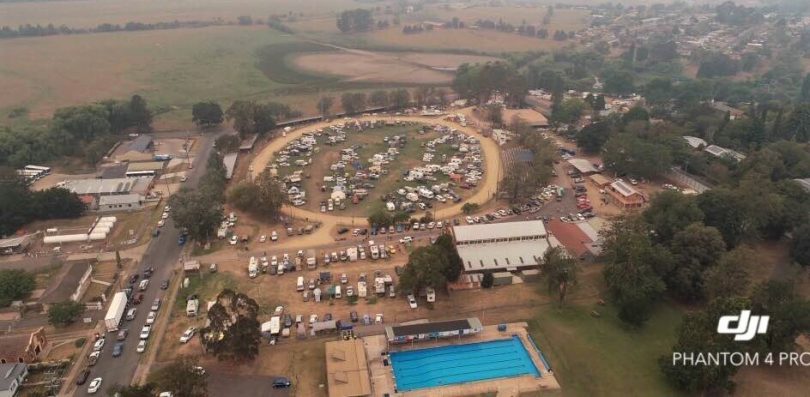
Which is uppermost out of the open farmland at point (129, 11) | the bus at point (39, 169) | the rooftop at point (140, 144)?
the open farmland at point (129, 11)

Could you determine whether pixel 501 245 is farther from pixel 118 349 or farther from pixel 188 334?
pixel 118 349

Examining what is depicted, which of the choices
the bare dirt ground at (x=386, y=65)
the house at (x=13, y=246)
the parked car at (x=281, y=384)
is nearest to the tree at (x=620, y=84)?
the bare dirt ground at (x=386, y=65)

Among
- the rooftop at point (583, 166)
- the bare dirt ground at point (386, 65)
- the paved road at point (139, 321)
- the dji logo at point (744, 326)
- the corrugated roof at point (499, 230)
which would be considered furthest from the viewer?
the bare dirt ground at point (386, 65)

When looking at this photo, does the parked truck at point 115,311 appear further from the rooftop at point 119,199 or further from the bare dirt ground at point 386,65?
the bare dirt ground at point 386,65

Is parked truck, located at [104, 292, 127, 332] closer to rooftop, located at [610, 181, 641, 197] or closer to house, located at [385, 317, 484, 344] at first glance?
house, located at [385, 317, 484, 344]

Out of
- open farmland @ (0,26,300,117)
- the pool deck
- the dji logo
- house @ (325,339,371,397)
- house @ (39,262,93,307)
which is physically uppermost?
open farmland @ (0,26,300,117)

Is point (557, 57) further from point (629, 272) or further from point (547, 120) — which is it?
point (629, 272)

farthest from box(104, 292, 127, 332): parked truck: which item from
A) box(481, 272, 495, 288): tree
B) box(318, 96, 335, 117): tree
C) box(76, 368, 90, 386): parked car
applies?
box(318, 96, 335, 117): tree
